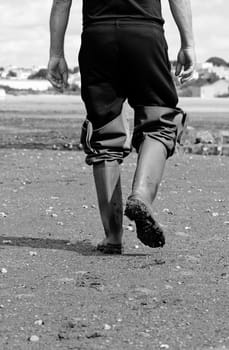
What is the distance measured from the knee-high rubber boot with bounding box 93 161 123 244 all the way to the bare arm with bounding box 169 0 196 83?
2.31 ft

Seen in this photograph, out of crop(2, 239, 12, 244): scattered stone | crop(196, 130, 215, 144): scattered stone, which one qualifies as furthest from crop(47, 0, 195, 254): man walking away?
crop(196, 130, 215, 144): scattered stone

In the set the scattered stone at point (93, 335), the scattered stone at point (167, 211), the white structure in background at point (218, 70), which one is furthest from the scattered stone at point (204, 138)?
the white structure in background at point (218, 70)

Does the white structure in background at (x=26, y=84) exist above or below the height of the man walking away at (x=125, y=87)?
below

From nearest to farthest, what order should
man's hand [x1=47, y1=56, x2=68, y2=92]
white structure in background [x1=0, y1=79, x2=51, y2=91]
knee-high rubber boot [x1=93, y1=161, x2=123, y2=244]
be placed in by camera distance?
knee-high rubber boot [x1=93, y1=161, x2=123, y2=244] < man's hand [x1=47, y1=56, x2=68, y2=92] < white structure in background [x1=0, y1=79, x2=51, y2=91]

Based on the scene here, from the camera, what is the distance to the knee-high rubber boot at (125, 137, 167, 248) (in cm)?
519

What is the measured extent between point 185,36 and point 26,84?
12439 centimetres

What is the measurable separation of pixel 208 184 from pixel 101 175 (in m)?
4.76

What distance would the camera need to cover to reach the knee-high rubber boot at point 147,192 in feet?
17.0

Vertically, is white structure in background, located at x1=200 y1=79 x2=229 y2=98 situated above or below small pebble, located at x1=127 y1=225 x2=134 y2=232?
below

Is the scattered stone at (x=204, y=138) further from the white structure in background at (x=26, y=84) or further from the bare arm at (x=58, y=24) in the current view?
the white structure in background at (x=26, y=84)

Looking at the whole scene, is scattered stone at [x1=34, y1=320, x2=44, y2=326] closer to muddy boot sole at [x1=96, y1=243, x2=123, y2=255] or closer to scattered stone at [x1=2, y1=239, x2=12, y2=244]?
muddy boot sole at [x1=96, y1=243, x2=123, y2=255]

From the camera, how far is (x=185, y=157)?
14508mm

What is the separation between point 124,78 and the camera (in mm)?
5590

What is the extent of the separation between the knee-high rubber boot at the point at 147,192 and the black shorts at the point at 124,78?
9 cm
